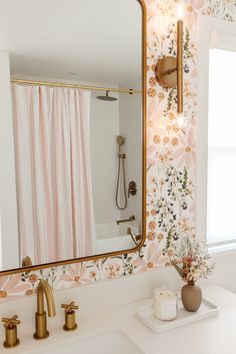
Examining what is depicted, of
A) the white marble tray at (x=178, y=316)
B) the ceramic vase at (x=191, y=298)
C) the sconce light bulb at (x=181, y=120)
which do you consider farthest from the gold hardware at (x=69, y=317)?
the sconce light bulb at (x=181, y=120)

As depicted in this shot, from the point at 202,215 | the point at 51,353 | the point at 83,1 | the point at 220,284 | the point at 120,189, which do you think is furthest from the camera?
the point at 220,284

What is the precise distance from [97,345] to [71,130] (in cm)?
82

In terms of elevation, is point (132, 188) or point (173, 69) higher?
point (173, 69)

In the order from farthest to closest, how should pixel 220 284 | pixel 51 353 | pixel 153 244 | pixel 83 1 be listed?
pixel 220 284, pixel 153 244, pixel 83 1, pixel 51 353

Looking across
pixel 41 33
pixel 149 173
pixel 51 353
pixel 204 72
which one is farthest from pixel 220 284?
pixel 41 33

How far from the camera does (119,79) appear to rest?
1.24m

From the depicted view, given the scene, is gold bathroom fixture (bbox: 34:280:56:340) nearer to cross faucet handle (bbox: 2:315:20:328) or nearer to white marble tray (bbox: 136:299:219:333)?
cross faucet handle (bbox: 2:315:20:328)

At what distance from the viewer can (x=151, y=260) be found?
1368 millimetres

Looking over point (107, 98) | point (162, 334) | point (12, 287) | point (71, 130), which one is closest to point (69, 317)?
point (12, 287)

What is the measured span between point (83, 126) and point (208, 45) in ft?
2.51

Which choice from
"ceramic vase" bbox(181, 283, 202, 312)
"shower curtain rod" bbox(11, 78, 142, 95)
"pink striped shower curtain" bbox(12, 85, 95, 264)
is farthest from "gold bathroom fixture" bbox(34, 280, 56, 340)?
"shower curtain rod" bbox(11, 78, 142, 95)

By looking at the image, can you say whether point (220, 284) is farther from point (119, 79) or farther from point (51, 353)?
point (119, 79)

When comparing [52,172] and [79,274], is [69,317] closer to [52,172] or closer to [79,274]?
[79,274]

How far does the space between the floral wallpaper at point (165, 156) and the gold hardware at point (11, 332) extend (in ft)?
0.76
